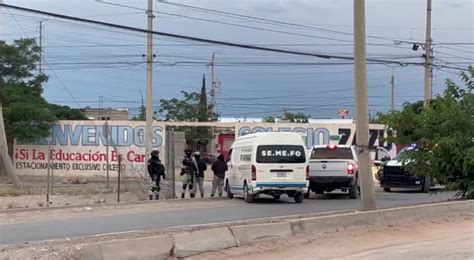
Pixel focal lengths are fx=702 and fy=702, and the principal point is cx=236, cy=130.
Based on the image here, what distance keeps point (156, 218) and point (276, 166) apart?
619cm

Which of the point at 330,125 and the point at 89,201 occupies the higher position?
the point at 330,125

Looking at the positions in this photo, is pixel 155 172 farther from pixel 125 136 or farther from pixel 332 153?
pixel 125 136

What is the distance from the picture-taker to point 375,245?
11922mm

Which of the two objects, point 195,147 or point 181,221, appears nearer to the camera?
point 181,221

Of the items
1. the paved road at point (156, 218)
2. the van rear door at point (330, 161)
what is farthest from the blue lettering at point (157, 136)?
the paved road at point (156, 218)

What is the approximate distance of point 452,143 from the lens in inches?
808

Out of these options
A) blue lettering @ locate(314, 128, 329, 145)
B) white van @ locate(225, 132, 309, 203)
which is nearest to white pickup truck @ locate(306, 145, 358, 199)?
white van @ locate(225, 132, 309, 203)

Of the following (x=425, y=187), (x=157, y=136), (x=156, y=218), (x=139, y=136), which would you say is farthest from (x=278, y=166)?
(x=139, y=136)

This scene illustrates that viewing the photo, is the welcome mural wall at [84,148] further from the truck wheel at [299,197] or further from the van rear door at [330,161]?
the truck wheel at [299,197]

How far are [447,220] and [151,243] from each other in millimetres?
8161

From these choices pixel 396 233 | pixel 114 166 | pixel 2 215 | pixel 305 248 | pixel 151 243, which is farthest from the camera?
pixel 114 166

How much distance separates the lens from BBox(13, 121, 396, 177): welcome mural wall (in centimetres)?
4684

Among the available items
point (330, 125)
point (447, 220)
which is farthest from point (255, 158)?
point (330, 125)

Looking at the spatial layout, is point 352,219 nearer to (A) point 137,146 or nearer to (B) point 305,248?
(B) point 305,248
